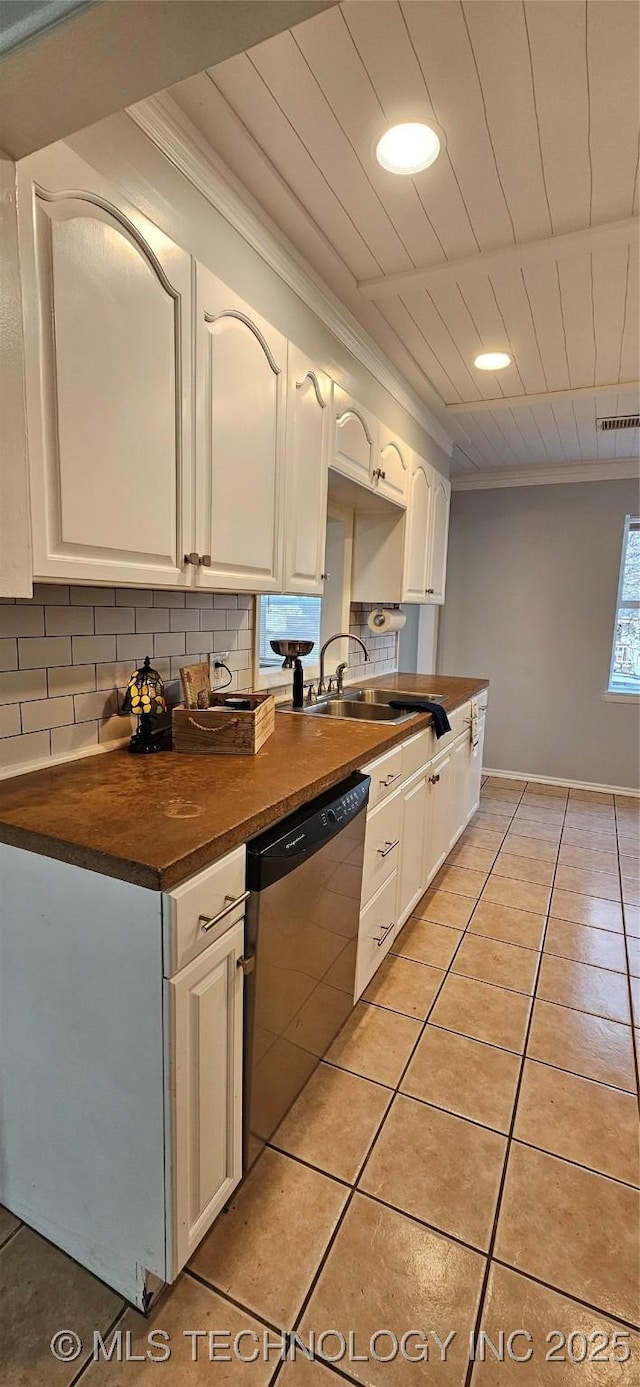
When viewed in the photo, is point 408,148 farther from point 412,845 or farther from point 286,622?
point 412,845

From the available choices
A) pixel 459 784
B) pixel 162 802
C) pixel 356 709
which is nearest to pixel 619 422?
pixel 459 784

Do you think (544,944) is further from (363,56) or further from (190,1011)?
(363,56)

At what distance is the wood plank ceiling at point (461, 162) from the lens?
119 centimetres

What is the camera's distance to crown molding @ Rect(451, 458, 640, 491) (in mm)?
4324

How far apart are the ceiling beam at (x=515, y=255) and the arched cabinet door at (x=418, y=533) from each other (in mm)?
1073

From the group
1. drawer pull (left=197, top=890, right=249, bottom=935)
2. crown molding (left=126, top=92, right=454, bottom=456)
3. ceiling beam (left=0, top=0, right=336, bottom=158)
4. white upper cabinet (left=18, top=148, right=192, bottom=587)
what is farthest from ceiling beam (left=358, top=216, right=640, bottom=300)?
drawer pull (left=197, top=890, right=249, bottom=935)

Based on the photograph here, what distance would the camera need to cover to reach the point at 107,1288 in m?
1.17

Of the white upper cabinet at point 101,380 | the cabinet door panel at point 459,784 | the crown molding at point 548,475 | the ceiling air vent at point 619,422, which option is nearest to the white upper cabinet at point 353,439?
the white upper cabinet at point 101,380

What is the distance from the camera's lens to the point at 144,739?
62.5 inches

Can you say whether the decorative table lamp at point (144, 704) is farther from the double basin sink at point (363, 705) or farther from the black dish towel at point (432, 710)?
the black dish towel at point (432, 710)

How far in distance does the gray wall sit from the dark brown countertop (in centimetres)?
335

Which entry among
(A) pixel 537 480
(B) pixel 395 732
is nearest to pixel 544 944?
(B) pixel 395 732

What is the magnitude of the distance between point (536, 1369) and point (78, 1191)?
2.94 feet

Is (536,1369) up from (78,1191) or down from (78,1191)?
down
